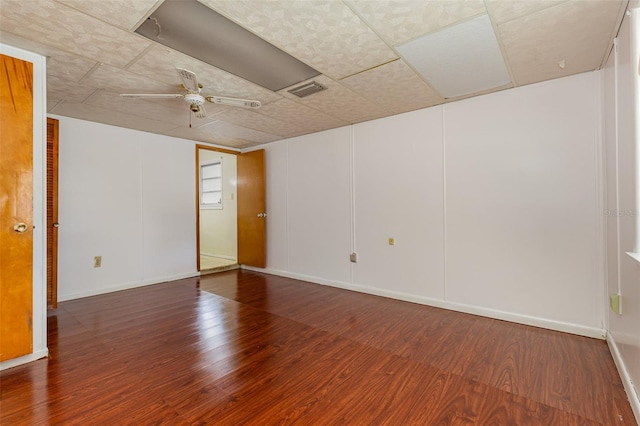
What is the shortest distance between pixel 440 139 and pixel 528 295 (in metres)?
1.88

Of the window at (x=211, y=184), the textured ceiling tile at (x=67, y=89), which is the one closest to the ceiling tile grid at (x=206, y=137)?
the textured ceiling tile at (x=67, y=89)

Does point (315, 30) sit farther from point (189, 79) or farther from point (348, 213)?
point (348, 213)

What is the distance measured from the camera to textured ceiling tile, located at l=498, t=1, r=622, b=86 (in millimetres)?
1800

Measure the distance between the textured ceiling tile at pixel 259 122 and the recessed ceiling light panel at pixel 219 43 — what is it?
95cm

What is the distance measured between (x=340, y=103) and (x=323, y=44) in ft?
3.90

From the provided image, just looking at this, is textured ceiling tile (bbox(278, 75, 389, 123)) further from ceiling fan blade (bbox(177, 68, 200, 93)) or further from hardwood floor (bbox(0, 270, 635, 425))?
hardwood floor (bbox(0, 270, 635, 425))

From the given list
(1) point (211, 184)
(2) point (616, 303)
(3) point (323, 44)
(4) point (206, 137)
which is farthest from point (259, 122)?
(2) point (616, 303)

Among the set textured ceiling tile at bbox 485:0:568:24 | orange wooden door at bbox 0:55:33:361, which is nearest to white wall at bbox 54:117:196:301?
orange wooden door at bbox 0:55:33:361

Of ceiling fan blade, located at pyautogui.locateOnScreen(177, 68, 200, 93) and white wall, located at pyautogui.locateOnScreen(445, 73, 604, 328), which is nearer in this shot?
ceiling fan blade, located at pyautogui.locateOnScreen(177, 68, 200, 93)

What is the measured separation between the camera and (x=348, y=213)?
167 inches

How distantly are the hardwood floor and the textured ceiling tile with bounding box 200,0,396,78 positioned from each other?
2.38 meters

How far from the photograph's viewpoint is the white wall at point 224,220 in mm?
6270

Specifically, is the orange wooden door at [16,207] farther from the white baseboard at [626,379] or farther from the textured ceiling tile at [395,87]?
the white baseboard at [626,379]

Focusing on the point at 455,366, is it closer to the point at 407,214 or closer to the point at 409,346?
the point at 409,346
